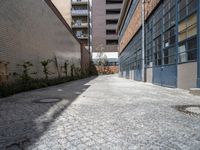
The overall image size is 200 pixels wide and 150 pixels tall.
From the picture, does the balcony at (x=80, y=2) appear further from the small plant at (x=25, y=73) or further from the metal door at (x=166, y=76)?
the small plant at (x=25, y=73)

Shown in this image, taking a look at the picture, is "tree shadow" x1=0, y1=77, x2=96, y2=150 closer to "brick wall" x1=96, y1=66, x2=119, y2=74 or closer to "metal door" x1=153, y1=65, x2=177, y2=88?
"metal door" x1=153, y1=65, x2=177, y2=88

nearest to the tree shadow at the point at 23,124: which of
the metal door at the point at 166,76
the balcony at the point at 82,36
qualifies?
the metal door at the point at 166,76

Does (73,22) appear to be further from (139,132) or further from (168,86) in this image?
(139,132)

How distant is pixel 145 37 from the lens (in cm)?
1942

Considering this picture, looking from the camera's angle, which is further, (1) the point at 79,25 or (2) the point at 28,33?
(1) the point at 79,25

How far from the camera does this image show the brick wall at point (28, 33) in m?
10.4

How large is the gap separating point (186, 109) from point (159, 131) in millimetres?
2251

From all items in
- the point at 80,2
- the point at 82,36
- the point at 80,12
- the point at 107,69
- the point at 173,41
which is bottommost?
the point at 107,69

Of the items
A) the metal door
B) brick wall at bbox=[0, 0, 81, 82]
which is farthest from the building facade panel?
brick wall at bbox=[0, 0, 81, 82]

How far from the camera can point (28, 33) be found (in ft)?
43.4

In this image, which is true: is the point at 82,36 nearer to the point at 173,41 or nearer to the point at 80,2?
the point at 80,2

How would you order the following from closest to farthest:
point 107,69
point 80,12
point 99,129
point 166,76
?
point 99,129
point 166,76
point 80,12
point 107,69

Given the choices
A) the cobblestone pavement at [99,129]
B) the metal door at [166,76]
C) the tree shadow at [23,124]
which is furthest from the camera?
the metal door at [166,76]

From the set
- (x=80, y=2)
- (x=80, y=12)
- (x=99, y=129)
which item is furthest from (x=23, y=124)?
(x=80, y=2)
